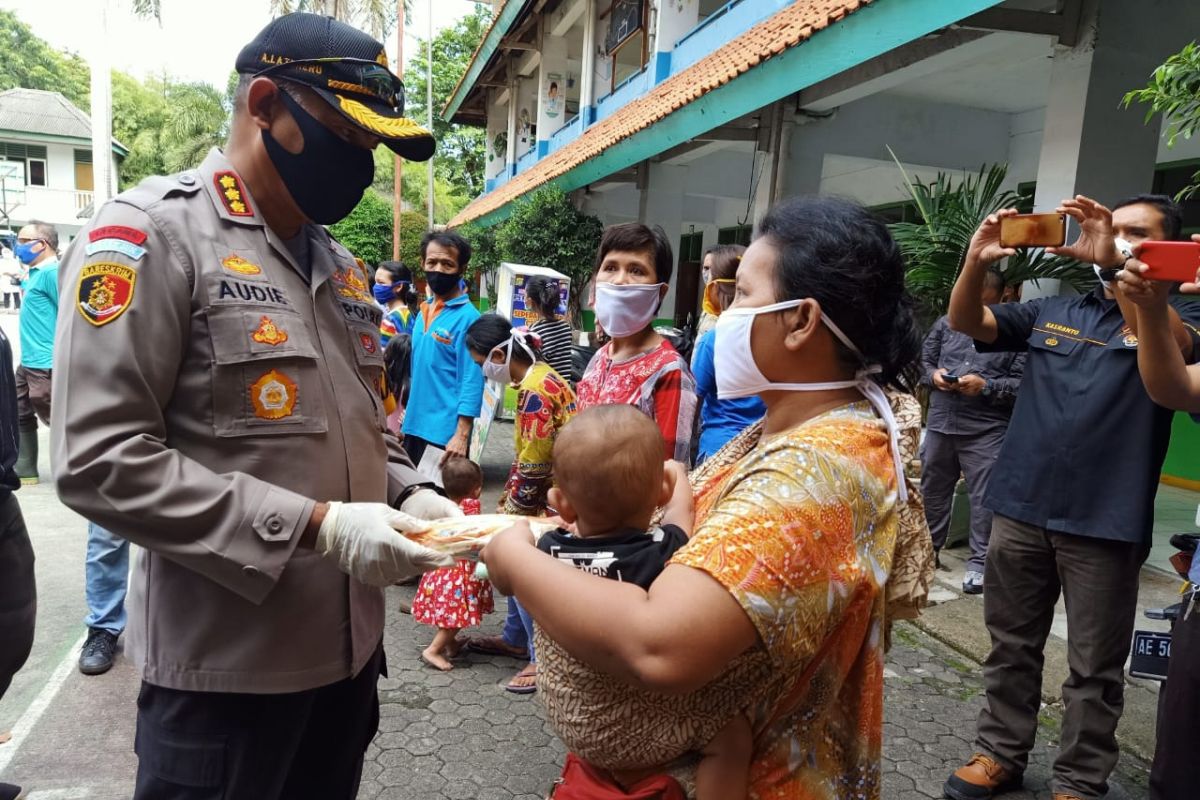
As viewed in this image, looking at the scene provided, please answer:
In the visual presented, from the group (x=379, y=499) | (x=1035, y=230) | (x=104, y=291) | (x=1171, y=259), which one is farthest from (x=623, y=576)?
(x=1035, y=230)

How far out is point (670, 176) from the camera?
1141cm

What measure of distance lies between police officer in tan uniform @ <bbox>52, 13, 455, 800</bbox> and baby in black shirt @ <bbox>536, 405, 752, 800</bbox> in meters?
0.31

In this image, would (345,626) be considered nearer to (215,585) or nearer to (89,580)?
(215,585)

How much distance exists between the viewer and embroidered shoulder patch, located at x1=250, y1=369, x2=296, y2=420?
4.86 ft

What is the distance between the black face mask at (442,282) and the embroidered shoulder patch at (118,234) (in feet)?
12.5

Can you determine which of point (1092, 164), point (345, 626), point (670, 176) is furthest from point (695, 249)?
point (345, 626)

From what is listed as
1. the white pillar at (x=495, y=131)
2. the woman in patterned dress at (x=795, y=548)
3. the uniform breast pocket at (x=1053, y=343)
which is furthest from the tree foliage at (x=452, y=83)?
the woman in patterned dress at (x=795, y=548)

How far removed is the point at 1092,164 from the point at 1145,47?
72cm

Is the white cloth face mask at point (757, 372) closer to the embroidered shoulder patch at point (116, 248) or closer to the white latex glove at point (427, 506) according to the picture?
the white latex glove at point (427, 506)

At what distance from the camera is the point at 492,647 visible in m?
4.07

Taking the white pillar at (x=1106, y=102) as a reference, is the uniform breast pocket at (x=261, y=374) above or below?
below

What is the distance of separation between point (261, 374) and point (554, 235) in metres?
11.3

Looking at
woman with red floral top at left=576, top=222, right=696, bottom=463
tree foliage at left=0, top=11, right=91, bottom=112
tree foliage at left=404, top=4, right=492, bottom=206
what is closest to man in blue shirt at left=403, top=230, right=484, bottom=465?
woman with red floral top at left=576, top=222, right=696, bottom=463

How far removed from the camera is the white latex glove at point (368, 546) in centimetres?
144
